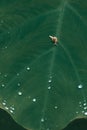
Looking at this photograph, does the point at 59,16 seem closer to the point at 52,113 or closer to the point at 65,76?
the point at 65,76

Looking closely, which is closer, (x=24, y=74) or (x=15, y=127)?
(x=24, y=74)

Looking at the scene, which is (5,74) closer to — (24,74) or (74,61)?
(24,74)

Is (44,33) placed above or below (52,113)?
above

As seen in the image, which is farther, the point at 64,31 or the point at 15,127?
the point at 15,127

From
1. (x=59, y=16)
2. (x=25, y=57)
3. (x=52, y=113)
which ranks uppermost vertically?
(x=59, y=16)

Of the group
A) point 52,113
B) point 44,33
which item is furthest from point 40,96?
point 44,33

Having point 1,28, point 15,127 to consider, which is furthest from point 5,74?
point 15,127
